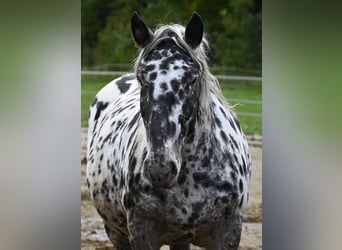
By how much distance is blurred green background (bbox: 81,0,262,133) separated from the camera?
257cm

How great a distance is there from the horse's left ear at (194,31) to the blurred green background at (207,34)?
2.56ft

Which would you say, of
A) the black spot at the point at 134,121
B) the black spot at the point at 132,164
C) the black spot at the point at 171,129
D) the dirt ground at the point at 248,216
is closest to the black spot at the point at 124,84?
the dirt ground at the point at 248,216

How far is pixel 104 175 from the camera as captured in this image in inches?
89.2

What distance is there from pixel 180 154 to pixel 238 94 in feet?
3.30

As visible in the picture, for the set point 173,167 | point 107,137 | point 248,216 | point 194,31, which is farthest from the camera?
point 248,216

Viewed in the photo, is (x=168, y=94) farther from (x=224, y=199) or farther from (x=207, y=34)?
(x=207, y=34)

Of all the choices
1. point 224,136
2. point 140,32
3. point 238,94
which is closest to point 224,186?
point 224,136

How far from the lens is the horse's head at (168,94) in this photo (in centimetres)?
163

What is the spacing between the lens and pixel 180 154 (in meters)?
1.72

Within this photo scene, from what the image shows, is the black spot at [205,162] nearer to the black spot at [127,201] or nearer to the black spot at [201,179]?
the black spot at [201,179]

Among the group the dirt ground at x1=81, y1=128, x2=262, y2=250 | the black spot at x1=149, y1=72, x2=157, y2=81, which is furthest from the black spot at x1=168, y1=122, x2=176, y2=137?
the dirt ground at x1=81, y1=128, x2=262, y2=250
